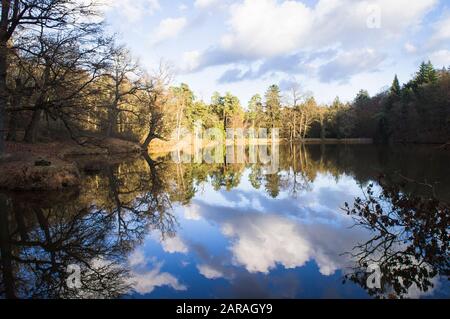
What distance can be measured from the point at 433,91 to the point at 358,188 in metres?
37.2

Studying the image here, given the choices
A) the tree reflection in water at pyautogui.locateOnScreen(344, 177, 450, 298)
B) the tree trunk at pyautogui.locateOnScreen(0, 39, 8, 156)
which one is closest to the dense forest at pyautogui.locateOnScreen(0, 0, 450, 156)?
the tree trunk at pyautogui.locateOnScreen(0, 39, 8, 156)

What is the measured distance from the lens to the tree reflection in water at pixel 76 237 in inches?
182

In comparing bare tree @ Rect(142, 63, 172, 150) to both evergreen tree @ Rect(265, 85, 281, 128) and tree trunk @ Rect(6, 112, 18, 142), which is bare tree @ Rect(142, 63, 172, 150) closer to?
tree trunk @ Rect(6, 112, 18, 142)

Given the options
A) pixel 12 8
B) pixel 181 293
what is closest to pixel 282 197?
pixel 181 293

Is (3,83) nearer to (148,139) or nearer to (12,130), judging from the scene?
(12,130)

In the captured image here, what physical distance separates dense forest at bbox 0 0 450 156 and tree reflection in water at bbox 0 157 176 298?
4.27m

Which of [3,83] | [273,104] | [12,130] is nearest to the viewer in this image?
[3,83]

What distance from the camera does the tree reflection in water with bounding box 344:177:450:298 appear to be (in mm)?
4434

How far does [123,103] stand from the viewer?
2814cm

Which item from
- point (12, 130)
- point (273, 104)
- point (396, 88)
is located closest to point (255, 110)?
point (273, 104)

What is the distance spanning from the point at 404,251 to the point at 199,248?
3472 millimetres
